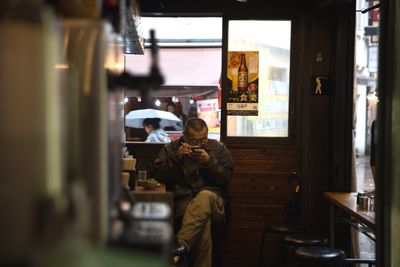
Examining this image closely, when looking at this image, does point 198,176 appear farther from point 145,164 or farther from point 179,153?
point 145,164

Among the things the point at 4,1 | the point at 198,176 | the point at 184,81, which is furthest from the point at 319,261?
the point at 184,81

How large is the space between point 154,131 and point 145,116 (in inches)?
40.7

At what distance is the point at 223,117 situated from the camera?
5125 mm

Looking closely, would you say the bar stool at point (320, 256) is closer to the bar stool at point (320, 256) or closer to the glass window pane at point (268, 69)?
the bar stool at point (320, 256)

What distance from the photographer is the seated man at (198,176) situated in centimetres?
446

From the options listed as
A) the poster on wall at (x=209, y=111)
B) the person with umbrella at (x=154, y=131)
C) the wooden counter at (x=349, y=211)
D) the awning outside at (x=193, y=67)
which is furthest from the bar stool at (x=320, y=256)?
the awning outside at (x=193, y=67)

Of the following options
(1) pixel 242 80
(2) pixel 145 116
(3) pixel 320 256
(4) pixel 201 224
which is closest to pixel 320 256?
(3) pixel 320 256

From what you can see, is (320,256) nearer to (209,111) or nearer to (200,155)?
(200,155)

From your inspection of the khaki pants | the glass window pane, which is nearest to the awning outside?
the glass window pane

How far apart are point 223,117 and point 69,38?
4.27 m

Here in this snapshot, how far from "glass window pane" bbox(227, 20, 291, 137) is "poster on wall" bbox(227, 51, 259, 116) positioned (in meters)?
0.05

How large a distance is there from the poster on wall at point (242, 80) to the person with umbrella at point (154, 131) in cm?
107

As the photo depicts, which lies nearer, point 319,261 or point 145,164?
point 319,261

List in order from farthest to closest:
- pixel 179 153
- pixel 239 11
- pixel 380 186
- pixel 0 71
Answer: pixel 239 11 → pixel 179 153 → pixel 380 186 → pixel 0 71
